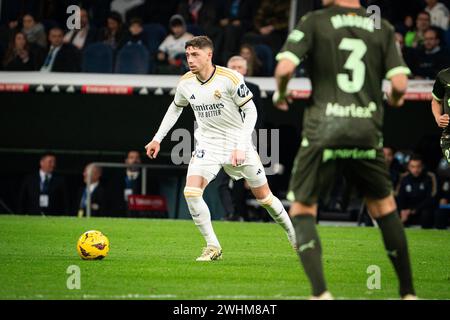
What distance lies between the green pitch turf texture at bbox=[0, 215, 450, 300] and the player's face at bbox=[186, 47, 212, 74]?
6.71 ft

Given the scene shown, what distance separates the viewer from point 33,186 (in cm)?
2066

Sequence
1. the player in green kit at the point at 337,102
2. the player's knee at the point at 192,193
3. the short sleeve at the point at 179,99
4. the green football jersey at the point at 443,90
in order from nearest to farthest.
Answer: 1. the player in green kit at the point at 337,102
2. the player's knee at the point at 192,193
3. the short sleeve at the point at 179,99
4. the green football jersey at the point at 443,90

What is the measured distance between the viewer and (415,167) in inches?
773

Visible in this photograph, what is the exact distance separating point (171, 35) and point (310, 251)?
1418 centimetres

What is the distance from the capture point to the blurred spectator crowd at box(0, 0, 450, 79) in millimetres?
20406

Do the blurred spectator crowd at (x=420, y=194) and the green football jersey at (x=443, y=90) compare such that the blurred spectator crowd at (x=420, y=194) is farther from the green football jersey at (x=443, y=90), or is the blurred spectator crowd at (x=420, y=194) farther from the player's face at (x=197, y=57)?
the player's face at (x=197, y=57)

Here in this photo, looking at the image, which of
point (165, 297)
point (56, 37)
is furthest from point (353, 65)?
point (56, 37)

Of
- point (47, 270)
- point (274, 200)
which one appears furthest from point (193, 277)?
point (274, 200)

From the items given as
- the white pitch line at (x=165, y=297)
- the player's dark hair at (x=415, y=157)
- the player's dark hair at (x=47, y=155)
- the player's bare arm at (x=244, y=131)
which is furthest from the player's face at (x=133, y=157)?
the white pitch line at (x=165, y=297)

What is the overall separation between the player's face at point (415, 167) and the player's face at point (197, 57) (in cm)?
842

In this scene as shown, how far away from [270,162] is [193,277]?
10.1 meters

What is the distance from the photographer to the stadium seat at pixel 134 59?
21.0 meters
